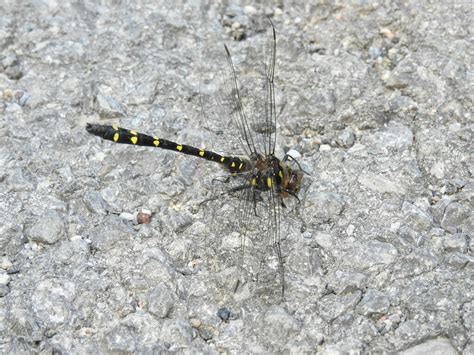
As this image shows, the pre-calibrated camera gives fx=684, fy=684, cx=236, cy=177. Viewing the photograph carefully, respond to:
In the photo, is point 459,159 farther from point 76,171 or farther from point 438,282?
point 76,171

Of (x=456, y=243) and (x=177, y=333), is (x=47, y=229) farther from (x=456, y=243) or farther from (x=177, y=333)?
(x=456, y=243)

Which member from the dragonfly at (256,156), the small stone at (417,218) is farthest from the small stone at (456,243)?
the dragonfly at (256,156)

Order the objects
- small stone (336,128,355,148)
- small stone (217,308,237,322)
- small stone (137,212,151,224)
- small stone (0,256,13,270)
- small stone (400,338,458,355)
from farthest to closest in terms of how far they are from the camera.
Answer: small stone (336,128,355,148)
small stone (137,212,151,224)
small stone (0,256,13,270)
small stone (217,308,237,322)
small stone (400,338,458,355)

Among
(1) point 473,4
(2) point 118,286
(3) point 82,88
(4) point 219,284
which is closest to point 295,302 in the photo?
(4) point 219,284

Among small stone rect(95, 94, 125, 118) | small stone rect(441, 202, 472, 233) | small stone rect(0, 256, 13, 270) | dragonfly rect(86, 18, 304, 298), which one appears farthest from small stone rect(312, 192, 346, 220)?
A: small stone rect(0, 256, 13, 270)

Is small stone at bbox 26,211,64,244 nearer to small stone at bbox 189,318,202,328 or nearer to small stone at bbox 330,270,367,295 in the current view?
small stone at bbox 189,318,202,328

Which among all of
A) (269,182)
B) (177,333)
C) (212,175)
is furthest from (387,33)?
(177,333)

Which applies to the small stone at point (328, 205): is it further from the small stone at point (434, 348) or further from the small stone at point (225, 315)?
the small stone at point (434, 348)

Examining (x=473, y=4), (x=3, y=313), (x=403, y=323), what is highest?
(x=473, y=4)
